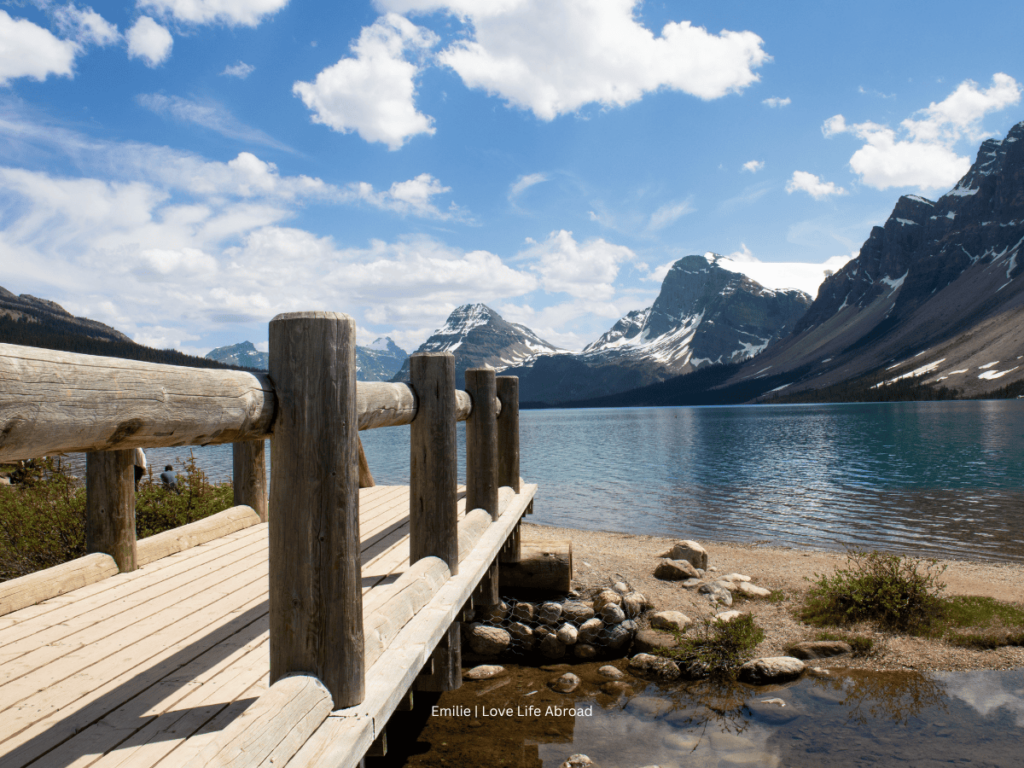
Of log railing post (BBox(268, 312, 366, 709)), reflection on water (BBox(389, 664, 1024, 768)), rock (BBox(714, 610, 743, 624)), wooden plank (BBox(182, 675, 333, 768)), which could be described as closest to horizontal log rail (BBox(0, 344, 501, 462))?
log railing post (BBox(268, 312, 366, 709))

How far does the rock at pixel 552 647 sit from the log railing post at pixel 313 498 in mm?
6685

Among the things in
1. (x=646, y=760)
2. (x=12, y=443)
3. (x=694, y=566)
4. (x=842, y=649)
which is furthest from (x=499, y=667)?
(x=12, y=443)

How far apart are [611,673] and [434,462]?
17.4 feet

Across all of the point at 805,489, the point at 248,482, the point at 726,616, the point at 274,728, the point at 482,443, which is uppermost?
the point at 482,443

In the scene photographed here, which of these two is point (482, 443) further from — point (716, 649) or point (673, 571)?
point (673, 571)

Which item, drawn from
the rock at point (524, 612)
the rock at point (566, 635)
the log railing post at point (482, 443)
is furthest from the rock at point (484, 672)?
the log railing post at point (482, 443)

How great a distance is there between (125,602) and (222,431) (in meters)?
3.23

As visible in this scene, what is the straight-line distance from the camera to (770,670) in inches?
325

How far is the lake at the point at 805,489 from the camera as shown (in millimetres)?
20016

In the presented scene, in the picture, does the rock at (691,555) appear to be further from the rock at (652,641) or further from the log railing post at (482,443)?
the log railing post at (482,443)

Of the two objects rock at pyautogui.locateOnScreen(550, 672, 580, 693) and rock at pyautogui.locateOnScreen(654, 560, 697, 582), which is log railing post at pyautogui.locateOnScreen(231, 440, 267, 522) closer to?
rock at pyautogui.locateOnScreen(550, 672, 580, 693)

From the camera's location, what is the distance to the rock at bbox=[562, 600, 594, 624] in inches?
360

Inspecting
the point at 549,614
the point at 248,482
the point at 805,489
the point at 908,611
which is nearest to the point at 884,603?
the point at 908,611

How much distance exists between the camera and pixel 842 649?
29.2 feet
